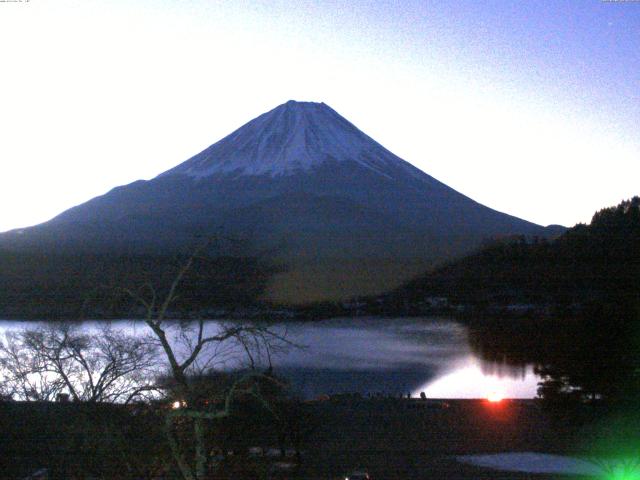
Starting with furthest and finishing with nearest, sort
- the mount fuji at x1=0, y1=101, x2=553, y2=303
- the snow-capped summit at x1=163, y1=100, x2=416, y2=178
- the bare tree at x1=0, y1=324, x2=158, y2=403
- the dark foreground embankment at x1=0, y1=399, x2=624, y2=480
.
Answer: the snow-capped summit at x1=163, y1=100, x2=416, y2=178 < the mount fuji at x1=0, y1=101, x2=553, y2=303 < the bare tree at x1=0, y1=324, x2=158, y2=403 < the dark foreground embankment at x1=0, y1=399, x2=624, y2=480

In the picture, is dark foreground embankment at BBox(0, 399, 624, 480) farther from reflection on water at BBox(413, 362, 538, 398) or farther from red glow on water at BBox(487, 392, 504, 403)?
reflection on water at BBox(413, 362, 538, 398)

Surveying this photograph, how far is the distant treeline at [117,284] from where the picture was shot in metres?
2.67

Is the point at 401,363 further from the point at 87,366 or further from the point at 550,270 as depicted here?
the point at 87,366

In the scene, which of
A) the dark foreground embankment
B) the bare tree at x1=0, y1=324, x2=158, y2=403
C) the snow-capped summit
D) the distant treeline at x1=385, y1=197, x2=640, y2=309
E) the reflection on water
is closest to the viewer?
the dark foreground embankment

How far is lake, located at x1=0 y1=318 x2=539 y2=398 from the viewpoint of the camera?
18.8 feet

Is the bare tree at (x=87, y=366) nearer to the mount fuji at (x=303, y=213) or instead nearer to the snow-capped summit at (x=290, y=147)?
the mount fuji at (x=303, y=213)

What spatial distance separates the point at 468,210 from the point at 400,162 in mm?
7731

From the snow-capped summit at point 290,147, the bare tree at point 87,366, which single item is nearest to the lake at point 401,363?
the bare tree at point 87,366

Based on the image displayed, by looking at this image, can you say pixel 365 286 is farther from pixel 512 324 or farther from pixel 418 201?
pixel 418 201

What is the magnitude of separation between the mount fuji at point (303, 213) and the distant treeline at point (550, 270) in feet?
1.73

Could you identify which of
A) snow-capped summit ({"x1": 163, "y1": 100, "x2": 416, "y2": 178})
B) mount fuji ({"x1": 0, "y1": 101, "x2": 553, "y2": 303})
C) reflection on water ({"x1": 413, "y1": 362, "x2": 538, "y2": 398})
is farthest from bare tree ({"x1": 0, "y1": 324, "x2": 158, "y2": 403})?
snow-capped summit ({"x1": 163, "y1": 100, "x2": 416, "y2": 178})

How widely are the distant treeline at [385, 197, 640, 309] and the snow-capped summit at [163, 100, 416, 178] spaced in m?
11.9

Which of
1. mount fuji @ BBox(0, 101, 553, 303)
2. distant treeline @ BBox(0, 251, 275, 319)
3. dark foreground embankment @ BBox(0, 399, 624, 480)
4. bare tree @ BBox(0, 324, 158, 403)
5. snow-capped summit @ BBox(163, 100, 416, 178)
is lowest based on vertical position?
dark foreground embankment @ BBox(0, 399, 624, 480)

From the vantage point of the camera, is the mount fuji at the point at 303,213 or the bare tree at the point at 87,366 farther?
the mount fuji at the point at 303,213
